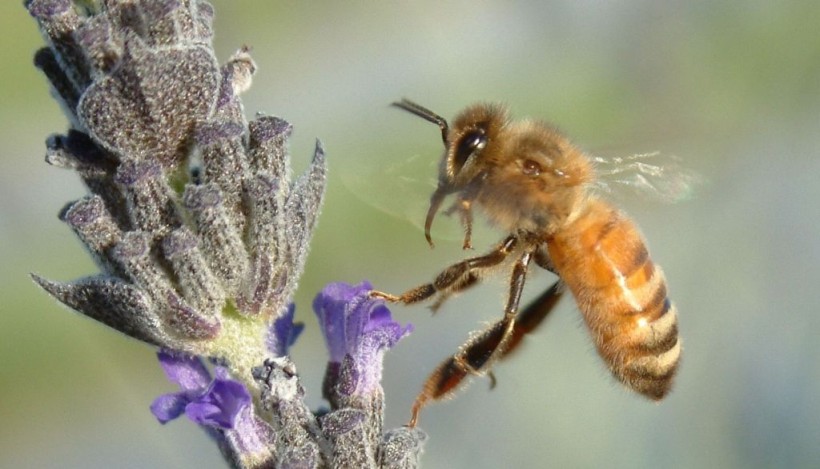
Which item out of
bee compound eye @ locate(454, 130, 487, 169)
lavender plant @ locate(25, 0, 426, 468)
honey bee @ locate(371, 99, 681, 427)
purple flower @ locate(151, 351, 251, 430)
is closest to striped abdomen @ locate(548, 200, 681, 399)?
honey bee @ locate(371, 99, 681, 427)

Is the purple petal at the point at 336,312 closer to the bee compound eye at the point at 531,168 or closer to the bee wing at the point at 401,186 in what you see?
the bee wing at the point at 401,186

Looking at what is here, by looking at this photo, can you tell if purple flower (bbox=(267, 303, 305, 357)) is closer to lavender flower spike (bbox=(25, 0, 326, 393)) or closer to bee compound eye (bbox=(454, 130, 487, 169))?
lavender flower spike (bbox=(25, 0, 326, 393))

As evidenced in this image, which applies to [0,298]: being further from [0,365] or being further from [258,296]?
[258,296]

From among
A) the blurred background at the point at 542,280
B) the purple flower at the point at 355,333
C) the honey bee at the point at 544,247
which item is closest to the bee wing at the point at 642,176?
the honey bee at the point at 544,247

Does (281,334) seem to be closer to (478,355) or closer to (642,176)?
(478,355)

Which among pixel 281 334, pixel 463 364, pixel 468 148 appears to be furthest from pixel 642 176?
pixel 281 334
